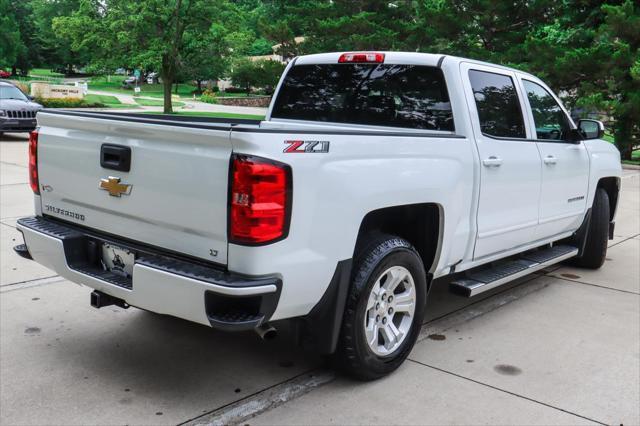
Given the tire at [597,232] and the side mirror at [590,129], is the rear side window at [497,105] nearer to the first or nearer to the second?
the side mirror at [590,129]

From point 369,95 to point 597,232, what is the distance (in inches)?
125

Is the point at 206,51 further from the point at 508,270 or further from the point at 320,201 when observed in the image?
the point at 320,201

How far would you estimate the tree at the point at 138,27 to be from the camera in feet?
106

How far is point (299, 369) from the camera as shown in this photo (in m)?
3.97

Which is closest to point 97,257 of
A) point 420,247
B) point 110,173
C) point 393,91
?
point 110,173

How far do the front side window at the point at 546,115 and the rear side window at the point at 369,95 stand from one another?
1208mm

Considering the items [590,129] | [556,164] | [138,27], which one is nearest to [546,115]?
[556,164]

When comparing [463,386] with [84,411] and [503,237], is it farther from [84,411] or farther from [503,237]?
[84,411]

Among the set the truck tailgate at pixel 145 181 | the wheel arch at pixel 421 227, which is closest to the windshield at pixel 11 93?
the truck tailgate at pixel 145 181

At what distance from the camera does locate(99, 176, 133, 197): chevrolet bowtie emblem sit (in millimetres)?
3395

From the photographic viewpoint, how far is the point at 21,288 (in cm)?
533

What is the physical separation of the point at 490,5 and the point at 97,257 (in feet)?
73.6

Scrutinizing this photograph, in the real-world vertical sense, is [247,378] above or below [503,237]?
below

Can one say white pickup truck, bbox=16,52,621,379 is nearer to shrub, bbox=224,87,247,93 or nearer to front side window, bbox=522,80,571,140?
front side window, bbox=522,80,571,140
